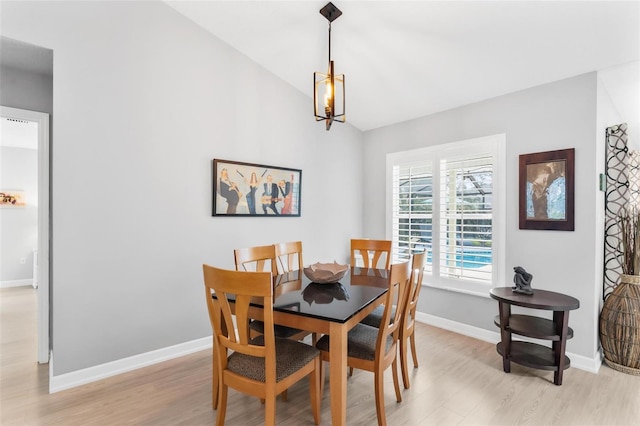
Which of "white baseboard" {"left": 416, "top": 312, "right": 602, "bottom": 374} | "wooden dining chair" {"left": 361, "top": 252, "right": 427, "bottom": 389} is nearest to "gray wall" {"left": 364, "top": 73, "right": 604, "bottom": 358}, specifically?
"white baseboard" {"left": 416, "top": 312, "right": 602, "bottom": 374}

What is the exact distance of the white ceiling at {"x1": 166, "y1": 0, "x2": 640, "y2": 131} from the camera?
2.25 meters

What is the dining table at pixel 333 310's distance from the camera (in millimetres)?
1658

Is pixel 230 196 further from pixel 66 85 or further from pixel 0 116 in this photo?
pixel 0 116

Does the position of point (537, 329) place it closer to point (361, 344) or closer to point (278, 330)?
point (361, 344)

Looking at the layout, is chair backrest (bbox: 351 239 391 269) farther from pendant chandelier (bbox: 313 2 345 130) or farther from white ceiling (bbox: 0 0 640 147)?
white ceiling (bbox: 0 0 640 147)

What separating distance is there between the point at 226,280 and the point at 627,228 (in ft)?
11.1

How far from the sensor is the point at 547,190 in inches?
112

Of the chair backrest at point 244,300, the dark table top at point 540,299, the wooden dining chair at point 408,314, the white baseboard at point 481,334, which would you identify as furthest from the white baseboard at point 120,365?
the dark table top at point 540,299

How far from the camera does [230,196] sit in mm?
3258

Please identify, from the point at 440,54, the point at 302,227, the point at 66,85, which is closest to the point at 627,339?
the point at 440,54

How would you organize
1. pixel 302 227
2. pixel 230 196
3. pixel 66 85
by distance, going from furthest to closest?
pixel 302 227 < pixel 230 196 < pixel 66 85

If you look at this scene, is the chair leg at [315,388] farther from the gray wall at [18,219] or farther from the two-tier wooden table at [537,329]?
the gray wall at [18,219]

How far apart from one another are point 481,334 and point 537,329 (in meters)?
0.83

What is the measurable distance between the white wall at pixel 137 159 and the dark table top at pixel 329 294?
113 cm
